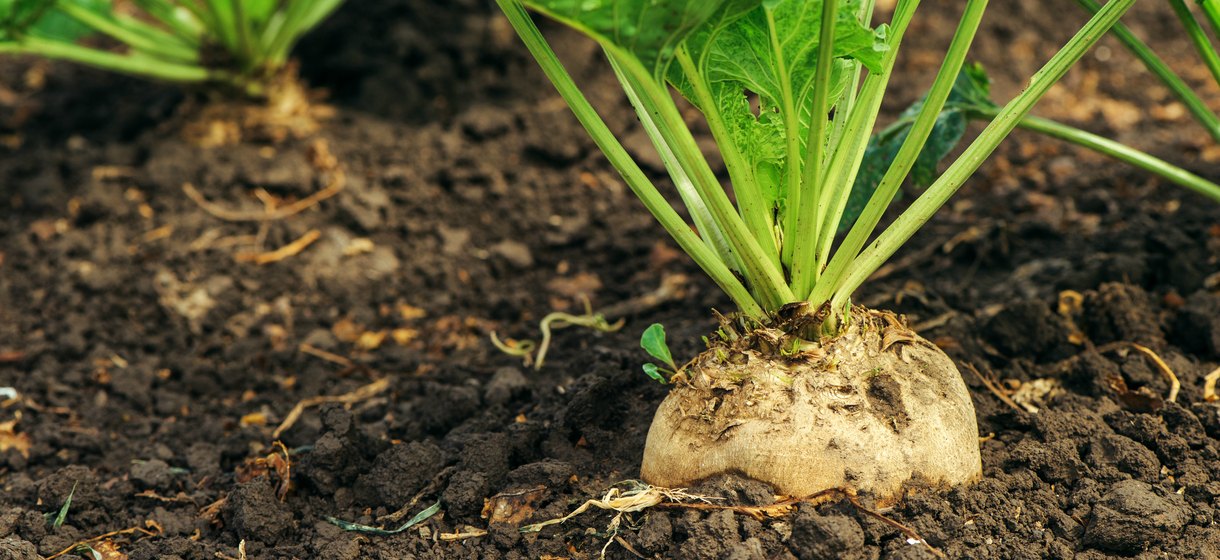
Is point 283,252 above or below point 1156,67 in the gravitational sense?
below

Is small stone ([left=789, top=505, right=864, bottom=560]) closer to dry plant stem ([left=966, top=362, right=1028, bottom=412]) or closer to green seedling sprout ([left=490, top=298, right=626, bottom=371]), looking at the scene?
dry plant stem ([left=966, top=362, right=1028, bottom=412])

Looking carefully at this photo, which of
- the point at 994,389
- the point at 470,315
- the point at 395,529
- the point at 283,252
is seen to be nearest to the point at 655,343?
the point at 395,529

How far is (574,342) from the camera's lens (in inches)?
107

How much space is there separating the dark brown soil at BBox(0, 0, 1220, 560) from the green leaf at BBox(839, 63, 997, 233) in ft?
1.00

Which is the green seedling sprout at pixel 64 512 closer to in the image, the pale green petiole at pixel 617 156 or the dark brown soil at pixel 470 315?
the dark brown soil at pixel 470 315

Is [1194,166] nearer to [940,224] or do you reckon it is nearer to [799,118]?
[940,224]

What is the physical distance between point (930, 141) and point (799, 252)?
662 millimetres

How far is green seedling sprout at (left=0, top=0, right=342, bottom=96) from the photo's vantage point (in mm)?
3541

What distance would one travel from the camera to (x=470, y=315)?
3.10m

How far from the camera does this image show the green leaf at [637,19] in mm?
1468

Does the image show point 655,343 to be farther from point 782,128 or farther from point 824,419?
point 782,128

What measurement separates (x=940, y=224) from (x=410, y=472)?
5.69 feet

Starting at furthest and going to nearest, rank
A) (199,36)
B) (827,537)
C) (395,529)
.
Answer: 1. (199,36)
2. (395,529)
3. (827,537)

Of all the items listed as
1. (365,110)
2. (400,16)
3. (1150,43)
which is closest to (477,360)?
(365,110)
